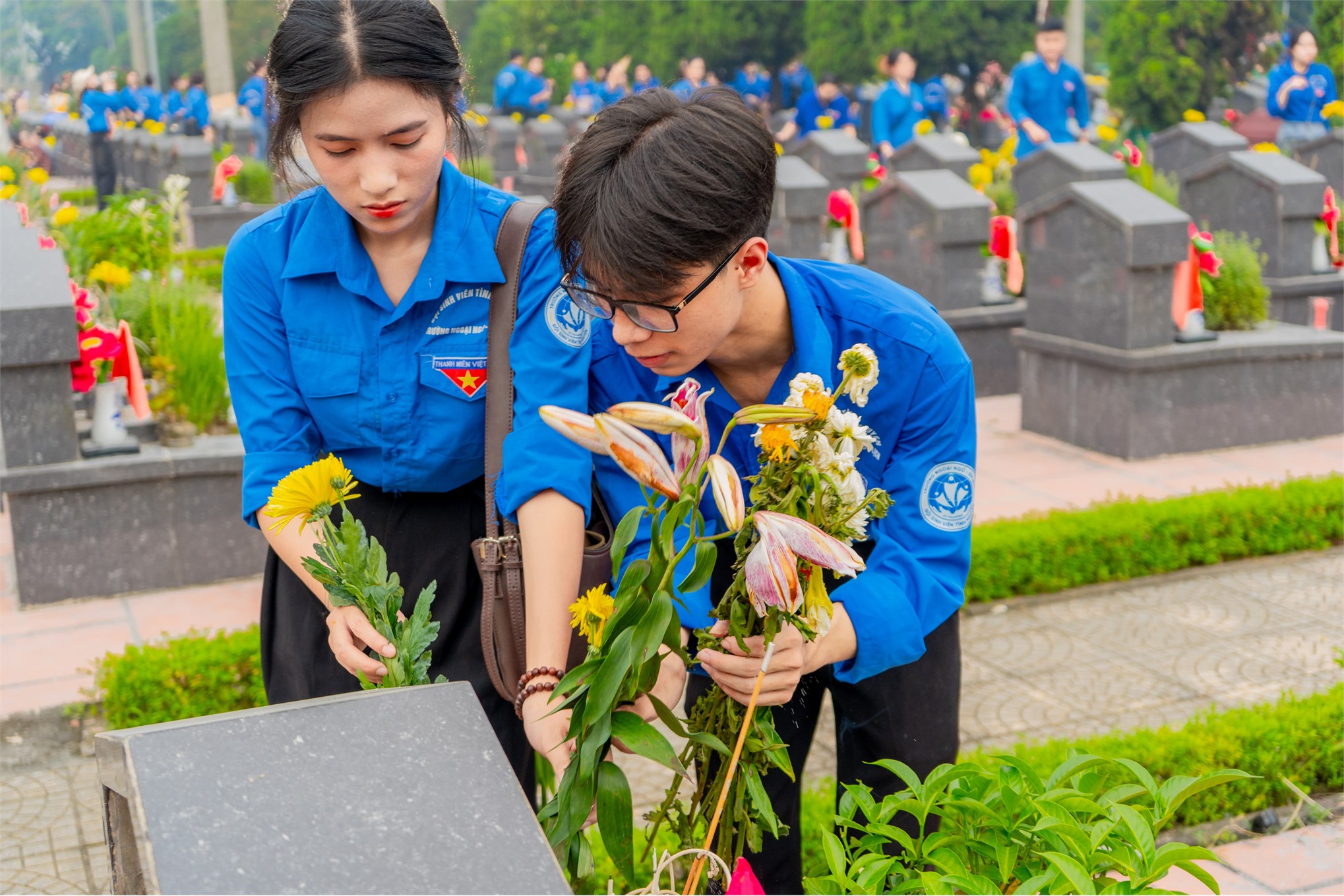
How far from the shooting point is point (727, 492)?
1112 millimetres

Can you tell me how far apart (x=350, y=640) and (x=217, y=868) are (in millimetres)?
660

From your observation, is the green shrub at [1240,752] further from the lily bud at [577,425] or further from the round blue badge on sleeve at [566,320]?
the lily bud at [577,425]

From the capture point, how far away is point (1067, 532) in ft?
15.6

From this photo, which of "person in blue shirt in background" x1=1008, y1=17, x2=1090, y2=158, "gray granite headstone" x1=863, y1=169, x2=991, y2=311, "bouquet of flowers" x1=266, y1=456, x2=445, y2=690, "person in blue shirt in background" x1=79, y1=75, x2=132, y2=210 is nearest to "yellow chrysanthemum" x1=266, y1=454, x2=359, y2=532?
"bouquet of flowers" x1=266, y1=456, x2=445, y2=690

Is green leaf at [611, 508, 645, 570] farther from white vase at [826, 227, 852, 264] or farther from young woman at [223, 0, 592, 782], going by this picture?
white vase at [826, 227, 852, 264]

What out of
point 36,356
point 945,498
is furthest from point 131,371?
point 945,498

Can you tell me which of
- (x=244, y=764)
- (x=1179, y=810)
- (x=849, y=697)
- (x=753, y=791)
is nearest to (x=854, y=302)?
(x=849, y=697)

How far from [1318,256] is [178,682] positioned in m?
7.41

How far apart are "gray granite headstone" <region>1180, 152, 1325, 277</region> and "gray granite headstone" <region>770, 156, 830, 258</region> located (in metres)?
2.57

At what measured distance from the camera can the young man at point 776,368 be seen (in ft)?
4.89

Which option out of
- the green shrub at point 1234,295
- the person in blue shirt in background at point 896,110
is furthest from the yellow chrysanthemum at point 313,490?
the person in blue shirt in background at point 896,110

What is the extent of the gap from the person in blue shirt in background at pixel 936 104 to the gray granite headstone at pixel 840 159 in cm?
914

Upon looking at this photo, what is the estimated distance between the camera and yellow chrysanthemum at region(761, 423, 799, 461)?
1.16 m

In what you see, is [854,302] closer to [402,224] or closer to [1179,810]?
[402,224]
